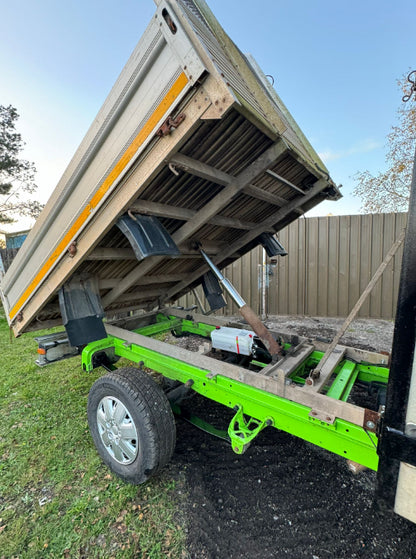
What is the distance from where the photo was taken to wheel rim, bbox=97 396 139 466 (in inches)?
80.6

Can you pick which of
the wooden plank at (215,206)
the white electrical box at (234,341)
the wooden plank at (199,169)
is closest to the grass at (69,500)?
the white electrical box at (234,341)

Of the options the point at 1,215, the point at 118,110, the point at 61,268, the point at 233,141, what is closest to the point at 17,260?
the point at 61,268

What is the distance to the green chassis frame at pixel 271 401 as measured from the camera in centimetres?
143

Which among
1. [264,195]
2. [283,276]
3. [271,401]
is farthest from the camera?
[283,276]

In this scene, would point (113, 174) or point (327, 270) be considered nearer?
point (113, 174)

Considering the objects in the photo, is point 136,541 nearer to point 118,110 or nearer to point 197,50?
point 118,110

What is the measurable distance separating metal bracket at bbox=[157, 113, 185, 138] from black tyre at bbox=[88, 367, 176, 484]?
178 cm

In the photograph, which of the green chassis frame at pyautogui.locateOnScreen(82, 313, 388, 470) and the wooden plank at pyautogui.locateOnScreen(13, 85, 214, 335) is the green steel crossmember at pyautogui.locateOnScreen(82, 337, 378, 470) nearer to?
the green chassis frame at pyautogui.locateOnScreen(82, 313, 388, 470)

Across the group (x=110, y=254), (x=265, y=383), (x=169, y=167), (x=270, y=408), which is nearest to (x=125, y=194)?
(x=169, y=167)

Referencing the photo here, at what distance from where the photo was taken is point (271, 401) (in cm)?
171

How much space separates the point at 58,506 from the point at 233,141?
9.70 feet

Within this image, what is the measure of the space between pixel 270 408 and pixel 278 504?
35.6 inches

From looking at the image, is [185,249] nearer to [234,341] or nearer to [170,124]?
[234,341]

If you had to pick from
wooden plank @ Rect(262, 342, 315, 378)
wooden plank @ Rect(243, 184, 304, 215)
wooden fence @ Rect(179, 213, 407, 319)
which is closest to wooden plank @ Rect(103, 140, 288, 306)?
wooden plank @ Rect(243, 184, 304, 215)
